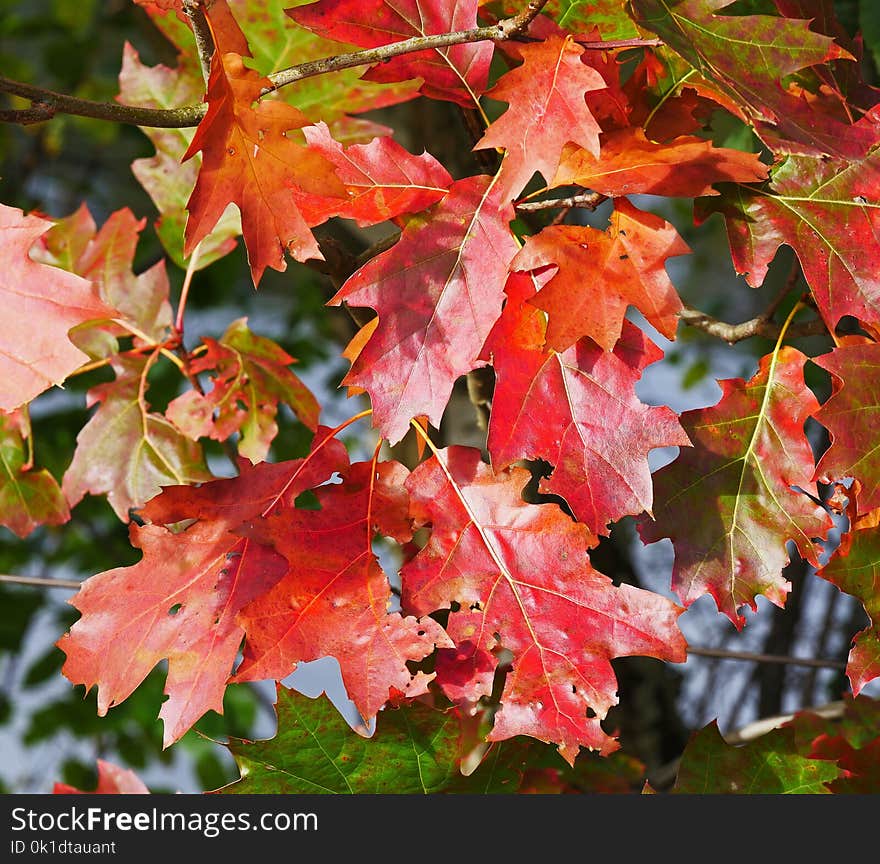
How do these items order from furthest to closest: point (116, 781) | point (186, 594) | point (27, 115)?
point (116, 781)
point (186, 594)
point (27, 115)

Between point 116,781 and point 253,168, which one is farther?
point 116,781

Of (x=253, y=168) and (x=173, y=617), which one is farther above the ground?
(x=253, y=168)

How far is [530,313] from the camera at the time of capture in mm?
482

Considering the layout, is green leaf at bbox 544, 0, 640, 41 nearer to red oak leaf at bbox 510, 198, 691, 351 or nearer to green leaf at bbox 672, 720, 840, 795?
red oak leaf at bbox 510, 198, 691, 351

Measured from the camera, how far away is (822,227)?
0.50m

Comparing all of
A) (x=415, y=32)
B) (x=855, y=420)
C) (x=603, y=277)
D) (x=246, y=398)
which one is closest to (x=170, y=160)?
(x=246, y=398)

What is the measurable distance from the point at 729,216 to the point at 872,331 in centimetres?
11

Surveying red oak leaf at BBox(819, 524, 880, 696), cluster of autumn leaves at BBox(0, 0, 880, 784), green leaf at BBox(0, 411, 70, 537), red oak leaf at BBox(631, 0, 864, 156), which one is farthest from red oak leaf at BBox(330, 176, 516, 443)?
green leaf at BBox(0, 411, 70, 537)

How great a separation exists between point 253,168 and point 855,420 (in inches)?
13.0

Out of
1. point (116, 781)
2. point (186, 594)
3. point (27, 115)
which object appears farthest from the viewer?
point (116, 781)

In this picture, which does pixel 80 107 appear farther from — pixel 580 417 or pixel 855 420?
pixel 855 420

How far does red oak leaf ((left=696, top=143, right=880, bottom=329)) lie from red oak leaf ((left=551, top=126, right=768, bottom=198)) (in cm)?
5

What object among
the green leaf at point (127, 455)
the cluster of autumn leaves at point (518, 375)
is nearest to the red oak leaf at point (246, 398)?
the green leaf at point (127, 455)

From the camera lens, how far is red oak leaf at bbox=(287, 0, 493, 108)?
0.47 meters
